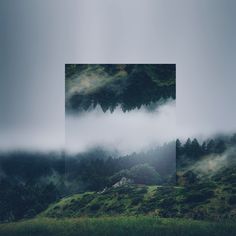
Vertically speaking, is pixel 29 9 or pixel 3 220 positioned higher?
pixel 29 9

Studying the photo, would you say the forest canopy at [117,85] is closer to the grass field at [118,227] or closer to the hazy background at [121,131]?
the hazy background at [121,131]

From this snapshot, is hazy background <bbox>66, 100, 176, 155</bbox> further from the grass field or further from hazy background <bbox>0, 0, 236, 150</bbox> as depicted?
the grass field

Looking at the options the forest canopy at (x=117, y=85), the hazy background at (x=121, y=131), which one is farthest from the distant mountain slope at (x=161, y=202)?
the forest canopy at (x=117, y=85)

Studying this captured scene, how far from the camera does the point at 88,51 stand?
679 cm

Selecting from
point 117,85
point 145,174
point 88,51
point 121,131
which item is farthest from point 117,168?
point 88,51

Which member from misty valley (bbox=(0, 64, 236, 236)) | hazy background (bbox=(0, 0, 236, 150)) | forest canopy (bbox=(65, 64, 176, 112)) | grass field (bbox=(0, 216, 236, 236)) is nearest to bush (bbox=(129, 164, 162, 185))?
misty valley (bbox=(0, 64, 236, 236))

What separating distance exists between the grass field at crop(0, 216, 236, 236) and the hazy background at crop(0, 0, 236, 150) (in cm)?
105

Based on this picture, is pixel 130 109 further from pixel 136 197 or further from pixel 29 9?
pixel 29 9

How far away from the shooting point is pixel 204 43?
22.4 feet

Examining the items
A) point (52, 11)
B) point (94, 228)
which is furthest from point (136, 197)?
point (52, 11)

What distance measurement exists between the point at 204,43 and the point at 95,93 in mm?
1632

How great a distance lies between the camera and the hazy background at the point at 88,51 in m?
6.77

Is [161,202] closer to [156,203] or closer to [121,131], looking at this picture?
[156,203]

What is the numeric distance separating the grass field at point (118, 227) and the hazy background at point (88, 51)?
105 cm
